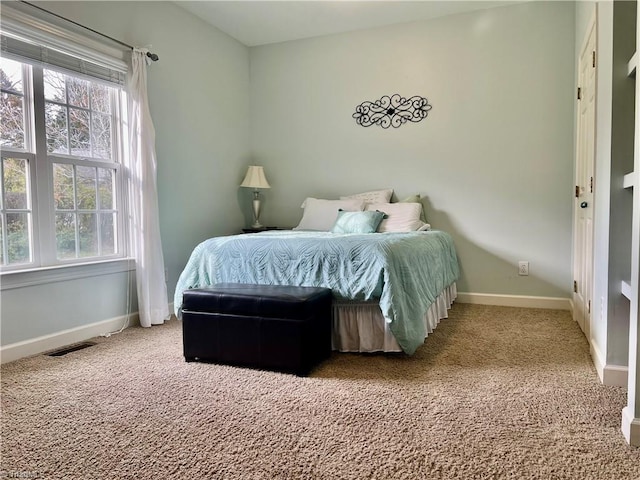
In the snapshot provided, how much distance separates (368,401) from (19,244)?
7.18ft

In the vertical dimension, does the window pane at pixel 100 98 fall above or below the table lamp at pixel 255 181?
above

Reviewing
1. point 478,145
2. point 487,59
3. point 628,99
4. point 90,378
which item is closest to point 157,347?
point 90,378

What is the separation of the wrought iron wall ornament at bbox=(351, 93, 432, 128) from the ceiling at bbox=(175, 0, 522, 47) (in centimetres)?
71

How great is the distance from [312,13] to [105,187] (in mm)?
2353

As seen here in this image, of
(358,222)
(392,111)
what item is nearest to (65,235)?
(358,222)

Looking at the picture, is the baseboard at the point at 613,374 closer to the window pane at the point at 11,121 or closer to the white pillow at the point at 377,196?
the white pillow at the point at 377,196

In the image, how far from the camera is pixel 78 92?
291 centimetres

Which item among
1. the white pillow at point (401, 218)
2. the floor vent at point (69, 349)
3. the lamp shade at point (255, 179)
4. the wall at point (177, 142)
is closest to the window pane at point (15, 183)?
the wall at point (177, 142)

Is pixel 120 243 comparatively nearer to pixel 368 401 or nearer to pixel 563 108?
pixel 368 401

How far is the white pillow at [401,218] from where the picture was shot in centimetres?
365

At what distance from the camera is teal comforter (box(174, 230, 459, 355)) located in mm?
2305

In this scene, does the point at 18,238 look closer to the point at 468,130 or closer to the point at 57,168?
the point at 57,168

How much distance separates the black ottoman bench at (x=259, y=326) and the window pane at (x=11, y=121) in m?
1.38

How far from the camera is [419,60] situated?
402 centimetres
